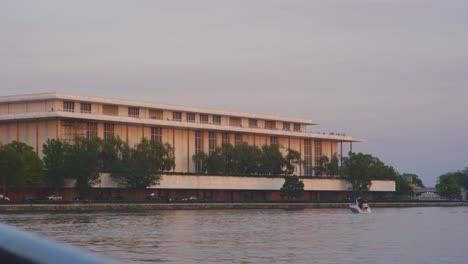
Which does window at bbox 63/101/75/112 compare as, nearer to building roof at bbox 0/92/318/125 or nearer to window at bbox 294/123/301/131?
building roof at bbox 0/92/318/125

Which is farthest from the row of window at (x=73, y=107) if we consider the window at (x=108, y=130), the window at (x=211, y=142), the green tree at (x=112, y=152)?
the window at (x=211, y=142)

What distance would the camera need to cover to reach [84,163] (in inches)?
3898

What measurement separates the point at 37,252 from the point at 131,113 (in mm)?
113210

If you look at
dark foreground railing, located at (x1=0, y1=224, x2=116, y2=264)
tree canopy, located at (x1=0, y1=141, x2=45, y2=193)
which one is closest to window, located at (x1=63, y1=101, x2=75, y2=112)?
tree canopy, located at (x1=0, y1=141, x2=45, y2=193)

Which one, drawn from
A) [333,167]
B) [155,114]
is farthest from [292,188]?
[155,114]

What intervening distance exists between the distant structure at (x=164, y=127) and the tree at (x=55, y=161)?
12.0 ft

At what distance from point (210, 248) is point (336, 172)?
10313 centimetres

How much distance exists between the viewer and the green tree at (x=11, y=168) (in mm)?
90312

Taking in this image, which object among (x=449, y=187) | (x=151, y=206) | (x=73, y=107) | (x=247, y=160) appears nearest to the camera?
(x=151, y=206)

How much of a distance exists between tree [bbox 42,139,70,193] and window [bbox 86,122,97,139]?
6.63 m

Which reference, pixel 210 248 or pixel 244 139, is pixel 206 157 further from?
pixel 210 248

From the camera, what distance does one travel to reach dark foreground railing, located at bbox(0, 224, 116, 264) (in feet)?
5.26

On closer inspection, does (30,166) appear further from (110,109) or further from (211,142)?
(211,142)

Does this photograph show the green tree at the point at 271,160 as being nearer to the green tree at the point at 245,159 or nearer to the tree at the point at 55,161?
the green tree at the point at 245,159
